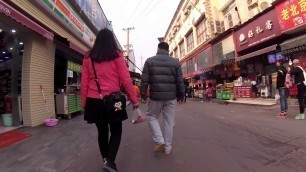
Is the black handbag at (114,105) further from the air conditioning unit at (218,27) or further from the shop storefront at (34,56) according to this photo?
the air conditioning unit at (218,27)

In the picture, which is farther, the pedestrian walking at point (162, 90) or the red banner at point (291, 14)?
the red banner at point (291, 14)

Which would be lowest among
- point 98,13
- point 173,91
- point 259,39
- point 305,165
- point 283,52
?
point 305,165

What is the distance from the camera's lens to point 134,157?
4684 millimetres

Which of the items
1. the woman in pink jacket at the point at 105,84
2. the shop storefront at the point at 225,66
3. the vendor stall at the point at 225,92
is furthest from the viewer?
the shop storefront at the point at 225,66

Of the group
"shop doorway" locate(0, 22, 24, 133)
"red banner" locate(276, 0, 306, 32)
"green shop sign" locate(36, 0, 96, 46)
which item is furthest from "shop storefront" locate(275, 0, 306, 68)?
"shop doorway" locate(0, 22, 24, 133)

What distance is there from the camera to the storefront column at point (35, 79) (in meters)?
8.36

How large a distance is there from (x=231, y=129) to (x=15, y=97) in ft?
22.0

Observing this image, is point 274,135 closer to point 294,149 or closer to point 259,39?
point 294,149

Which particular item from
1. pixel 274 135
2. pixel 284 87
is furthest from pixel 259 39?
pixel 274 135

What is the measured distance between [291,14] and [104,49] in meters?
12.8

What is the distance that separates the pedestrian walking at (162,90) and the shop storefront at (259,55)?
37.3ft

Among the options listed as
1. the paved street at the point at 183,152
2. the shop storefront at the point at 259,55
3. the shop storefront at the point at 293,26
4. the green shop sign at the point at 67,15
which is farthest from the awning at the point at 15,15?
the shop storefront at the point at 259,55

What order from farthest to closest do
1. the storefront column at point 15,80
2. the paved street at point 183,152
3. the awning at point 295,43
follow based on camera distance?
the awning at point 295,43, the storefront column at point 15,80, the paved street at point 183,152

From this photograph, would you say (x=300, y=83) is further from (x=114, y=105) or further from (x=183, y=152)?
(x=114, y=105)
